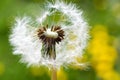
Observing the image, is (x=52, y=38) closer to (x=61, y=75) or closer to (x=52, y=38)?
(x=52, y=38)

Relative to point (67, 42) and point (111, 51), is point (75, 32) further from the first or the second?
point (111, 51)

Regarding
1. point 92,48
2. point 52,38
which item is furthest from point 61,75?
point 52,38

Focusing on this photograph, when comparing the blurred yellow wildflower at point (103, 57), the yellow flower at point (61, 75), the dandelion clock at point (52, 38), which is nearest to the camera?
the dandelion clock at point (52, 38)

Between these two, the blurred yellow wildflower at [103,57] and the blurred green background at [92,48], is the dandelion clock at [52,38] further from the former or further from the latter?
the blurred yellow wildflower at [103,57]

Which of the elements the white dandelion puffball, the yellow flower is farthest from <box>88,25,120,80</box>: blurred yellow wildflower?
the white dandelion puffball

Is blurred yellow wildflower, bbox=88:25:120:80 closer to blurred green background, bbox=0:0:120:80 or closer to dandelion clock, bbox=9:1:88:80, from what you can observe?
blurred green background, bbox=0:0:120:80

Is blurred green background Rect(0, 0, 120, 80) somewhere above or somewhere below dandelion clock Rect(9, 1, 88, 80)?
above

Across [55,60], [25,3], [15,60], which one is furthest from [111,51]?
[55,60]

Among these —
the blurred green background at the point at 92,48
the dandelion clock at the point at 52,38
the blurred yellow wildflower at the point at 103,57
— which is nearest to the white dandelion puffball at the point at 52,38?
the dandelion clock at the point at 52,38
